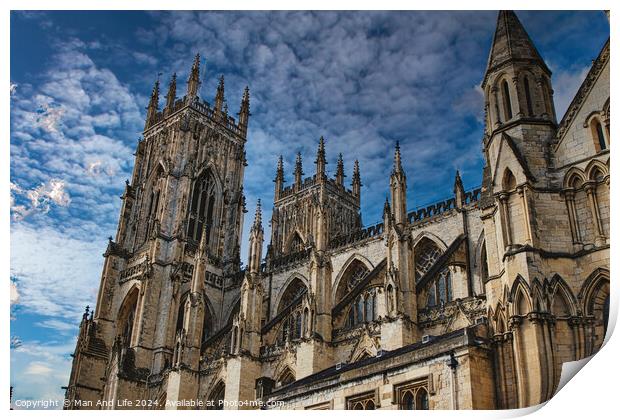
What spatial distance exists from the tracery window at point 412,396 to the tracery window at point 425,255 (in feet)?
60.4

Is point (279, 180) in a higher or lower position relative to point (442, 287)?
higher

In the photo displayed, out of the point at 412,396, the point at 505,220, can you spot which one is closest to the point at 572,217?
the point at 505,220

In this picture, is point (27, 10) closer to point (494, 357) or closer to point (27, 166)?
point (27, 166)

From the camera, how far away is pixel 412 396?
12117 mm

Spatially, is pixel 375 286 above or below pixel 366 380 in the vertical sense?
above

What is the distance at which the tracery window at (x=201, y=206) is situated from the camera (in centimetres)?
4011

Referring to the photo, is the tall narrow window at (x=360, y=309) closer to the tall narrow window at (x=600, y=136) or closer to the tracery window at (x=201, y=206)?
the tracery window at (x=201, y=206)

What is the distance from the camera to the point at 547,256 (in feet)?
37.3

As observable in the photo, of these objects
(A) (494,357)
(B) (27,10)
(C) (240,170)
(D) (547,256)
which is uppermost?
(C) (240,170)

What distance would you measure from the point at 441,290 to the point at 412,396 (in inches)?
621

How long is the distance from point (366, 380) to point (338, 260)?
72.8ft

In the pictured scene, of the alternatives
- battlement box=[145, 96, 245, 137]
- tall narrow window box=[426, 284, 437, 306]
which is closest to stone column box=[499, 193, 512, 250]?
tall narrow window box=[426, 284, 437, 306]

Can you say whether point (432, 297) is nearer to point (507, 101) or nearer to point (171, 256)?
point (507, 101)

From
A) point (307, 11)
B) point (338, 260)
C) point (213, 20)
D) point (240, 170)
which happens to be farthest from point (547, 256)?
point (240, 170)
